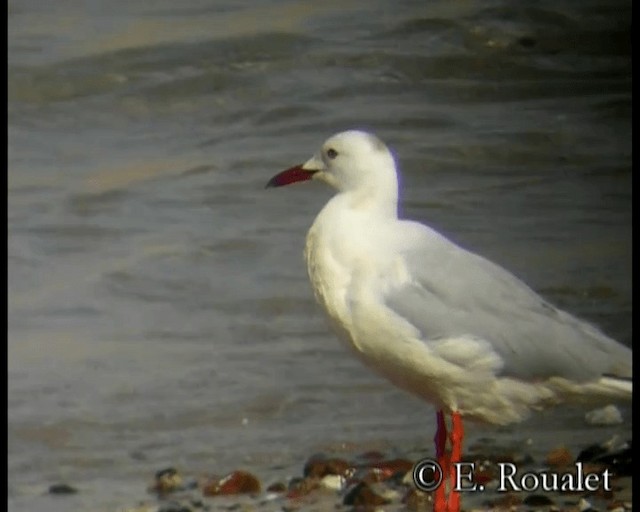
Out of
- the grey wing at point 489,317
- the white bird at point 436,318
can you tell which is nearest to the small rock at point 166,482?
the white bird at point 436,318

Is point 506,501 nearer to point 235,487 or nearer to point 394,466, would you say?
point 394,466

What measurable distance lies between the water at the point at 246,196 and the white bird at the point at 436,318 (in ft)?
0.67

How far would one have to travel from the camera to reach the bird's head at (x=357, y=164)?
132 inches

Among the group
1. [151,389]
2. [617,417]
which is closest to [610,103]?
[617,417]

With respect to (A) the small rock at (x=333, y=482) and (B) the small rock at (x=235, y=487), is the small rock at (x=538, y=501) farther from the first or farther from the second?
(B) the small rock at (x=235, y=487)

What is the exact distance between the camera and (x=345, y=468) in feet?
11.4

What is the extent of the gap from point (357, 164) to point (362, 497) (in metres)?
0.70

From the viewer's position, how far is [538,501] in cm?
346

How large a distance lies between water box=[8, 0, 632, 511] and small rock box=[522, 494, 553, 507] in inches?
5.9

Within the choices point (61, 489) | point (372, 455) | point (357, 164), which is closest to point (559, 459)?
point (372, 455)

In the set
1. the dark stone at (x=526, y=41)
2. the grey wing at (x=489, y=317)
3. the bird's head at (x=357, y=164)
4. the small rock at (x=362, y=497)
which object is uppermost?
the dark stone at (x=526, y=41)

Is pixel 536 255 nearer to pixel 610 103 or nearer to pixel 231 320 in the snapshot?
pixel 610 103

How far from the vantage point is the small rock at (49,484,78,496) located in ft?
11.3

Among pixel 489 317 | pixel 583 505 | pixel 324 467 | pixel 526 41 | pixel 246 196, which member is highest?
pixel 526 41
